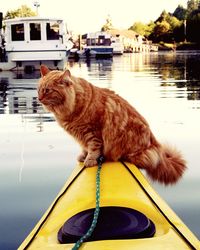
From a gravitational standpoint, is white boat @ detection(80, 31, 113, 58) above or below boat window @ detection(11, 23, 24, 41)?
above

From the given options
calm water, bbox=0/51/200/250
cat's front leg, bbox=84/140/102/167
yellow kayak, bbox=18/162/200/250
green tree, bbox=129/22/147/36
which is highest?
green tree, bbox=129/22/147/36

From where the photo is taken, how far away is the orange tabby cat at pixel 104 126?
4.65 m

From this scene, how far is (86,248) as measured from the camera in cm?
253

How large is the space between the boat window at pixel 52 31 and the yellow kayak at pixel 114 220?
25.1 meters

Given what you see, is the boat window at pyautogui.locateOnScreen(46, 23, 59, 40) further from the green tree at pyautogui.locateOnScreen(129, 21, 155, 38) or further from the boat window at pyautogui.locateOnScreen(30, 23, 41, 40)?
the green tree at pyautogui.locateOnScreen(129, 21, 155, 38)

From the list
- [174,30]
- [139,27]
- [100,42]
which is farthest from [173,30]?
[100,42]

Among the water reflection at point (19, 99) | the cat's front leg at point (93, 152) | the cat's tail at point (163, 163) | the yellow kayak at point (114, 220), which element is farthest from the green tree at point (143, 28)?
the yellow kayak at point (114, 220)

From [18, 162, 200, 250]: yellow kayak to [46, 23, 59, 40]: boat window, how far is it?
82.2 ft

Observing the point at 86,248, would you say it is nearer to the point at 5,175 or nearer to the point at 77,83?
the point at 77,83

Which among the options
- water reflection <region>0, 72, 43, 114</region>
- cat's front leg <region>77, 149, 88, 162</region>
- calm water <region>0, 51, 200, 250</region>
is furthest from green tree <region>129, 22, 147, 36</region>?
cat's front leg <region>77, 149, 88, 162</region>

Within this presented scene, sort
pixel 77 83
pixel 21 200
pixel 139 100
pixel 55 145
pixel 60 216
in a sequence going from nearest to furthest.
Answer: pixel 60 216 < pixel 77 83 < pixel 21 200 < pixel 55 145 < pixel 139 100

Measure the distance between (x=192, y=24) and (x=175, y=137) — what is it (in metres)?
105

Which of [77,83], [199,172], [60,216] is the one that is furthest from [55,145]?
[60,216]

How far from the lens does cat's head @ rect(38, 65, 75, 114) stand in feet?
14.4
